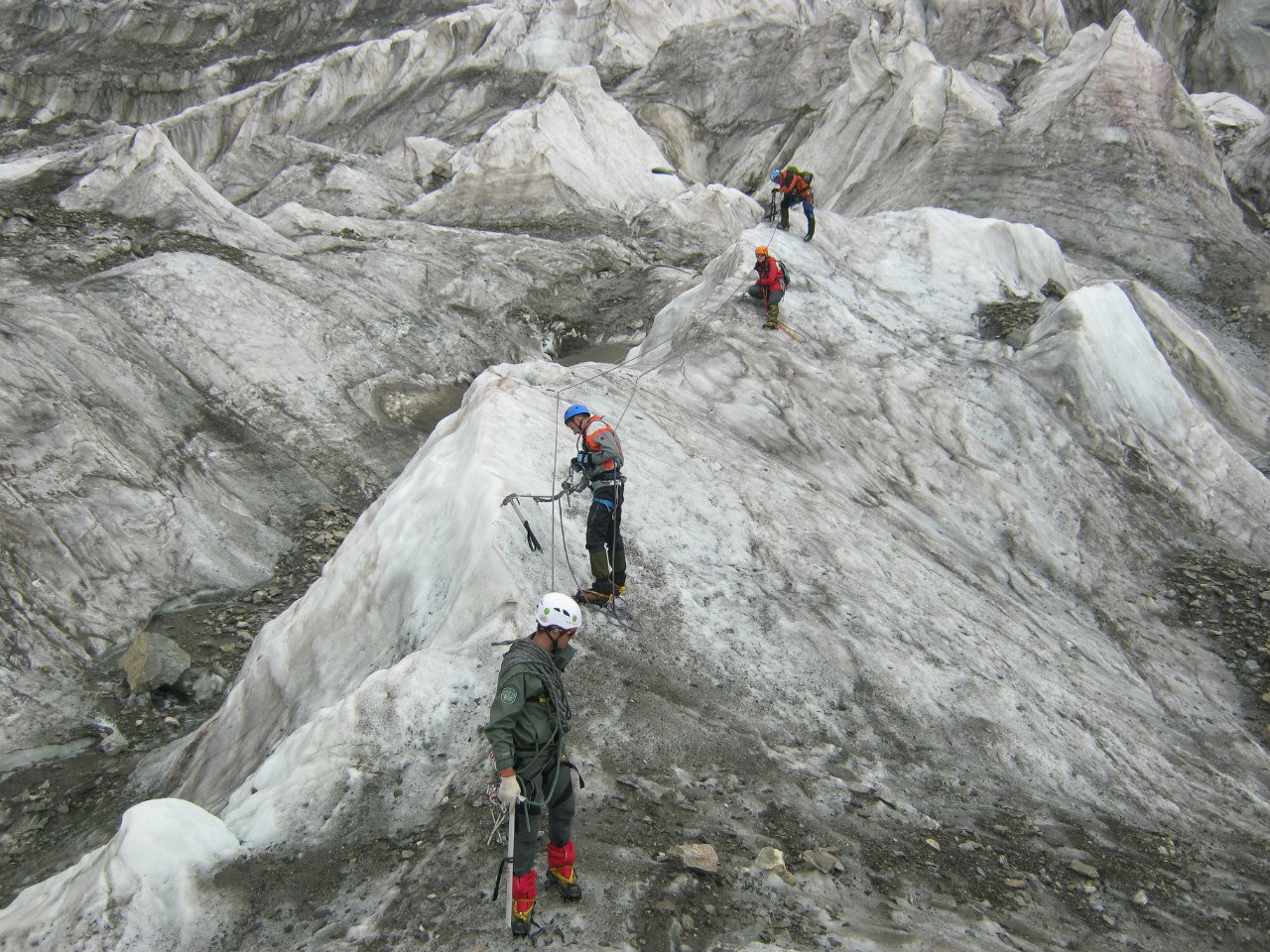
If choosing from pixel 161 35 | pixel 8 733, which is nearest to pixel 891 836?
pixel 8 733

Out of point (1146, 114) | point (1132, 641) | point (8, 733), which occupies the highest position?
point (1146, 114)

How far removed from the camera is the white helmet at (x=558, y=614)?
5.78 meters

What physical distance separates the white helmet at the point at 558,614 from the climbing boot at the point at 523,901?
142 cm

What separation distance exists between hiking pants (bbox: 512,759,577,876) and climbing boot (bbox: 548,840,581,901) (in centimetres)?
4

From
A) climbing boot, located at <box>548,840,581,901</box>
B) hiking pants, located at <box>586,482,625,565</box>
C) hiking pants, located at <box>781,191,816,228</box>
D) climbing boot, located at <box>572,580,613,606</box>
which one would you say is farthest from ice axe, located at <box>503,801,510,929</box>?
hiking pants, located at <box>781,191,816,228</box>

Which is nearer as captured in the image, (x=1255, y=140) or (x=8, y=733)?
(x=8, y=733)

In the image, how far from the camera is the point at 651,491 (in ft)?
34.5

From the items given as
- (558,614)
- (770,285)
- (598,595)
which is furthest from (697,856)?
(770,285)

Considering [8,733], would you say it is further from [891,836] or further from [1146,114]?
[1146,114]

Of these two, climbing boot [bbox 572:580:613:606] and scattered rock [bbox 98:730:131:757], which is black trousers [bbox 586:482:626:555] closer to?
climbing boot [bbox 572:580:613:606]

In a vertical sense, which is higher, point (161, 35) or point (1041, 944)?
point (161, 35)

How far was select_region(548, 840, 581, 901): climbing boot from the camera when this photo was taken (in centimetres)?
580

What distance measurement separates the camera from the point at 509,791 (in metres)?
5.34

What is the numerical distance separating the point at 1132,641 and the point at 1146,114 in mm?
20671
